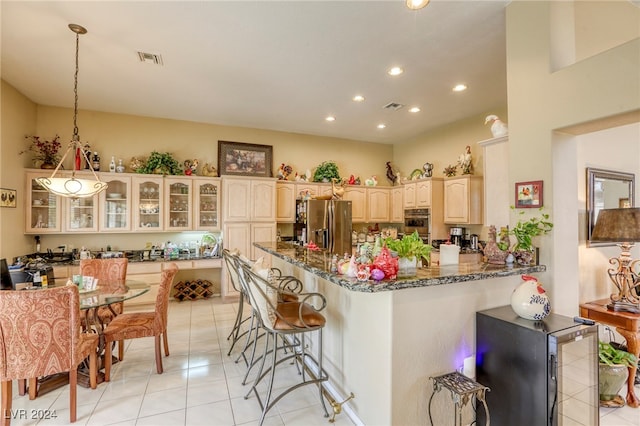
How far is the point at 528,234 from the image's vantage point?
7.87 ft

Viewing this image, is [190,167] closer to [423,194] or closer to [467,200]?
[423,194]

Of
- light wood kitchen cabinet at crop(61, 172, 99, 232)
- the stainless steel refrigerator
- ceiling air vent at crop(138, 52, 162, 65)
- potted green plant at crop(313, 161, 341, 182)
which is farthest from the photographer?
potted green plant at crop(313, 161, 341, 182)

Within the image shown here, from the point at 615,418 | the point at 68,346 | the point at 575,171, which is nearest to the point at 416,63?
the point at 575,171

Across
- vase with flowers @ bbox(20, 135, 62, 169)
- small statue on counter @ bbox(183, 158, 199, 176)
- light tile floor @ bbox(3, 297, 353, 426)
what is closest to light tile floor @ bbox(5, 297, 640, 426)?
light tile floor @ bbox(3, 297, 353, 426)

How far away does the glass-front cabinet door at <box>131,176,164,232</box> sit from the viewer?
507cm

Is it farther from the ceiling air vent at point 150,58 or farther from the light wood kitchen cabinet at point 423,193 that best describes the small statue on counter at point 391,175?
the ceiling air vent at point 150,58

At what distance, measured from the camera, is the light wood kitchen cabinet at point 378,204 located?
6.59 metres

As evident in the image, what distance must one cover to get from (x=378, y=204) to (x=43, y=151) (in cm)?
597

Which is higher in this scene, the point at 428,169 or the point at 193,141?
the point at 193,141

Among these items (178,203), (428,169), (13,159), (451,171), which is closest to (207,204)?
(178,203)

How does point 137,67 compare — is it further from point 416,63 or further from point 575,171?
point 575,171

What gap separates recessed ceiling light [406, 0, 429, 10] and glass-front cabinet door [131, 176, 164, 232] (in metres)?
4.55

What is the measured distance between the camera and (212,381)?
8.96ft

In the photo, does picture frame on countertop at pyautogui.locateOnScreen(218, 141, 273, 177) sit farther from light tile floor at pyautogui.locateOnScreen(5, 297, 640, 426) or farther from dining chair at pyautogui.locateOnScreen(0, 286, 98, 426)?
dining chair at pyautogui.locateOnScreen(0, 286, 98, 426)
